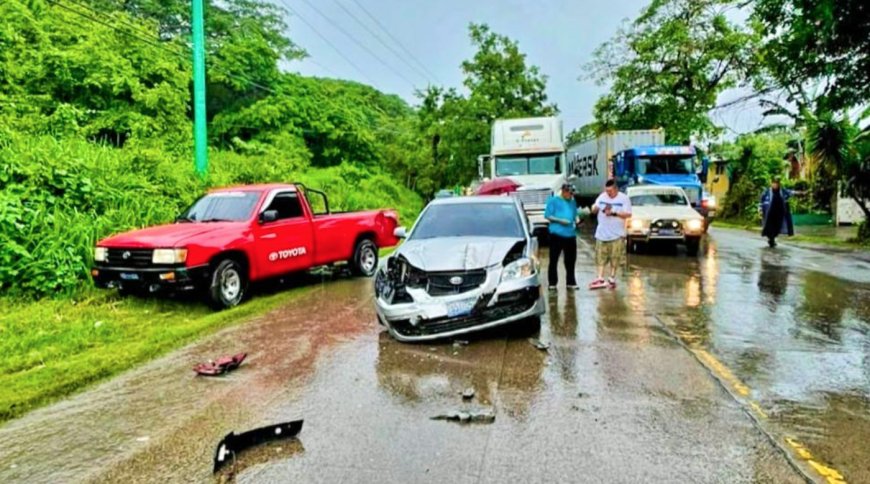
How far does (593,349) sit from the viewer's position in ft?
22.3

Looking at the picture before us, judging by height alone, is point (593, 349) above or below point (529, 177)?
below

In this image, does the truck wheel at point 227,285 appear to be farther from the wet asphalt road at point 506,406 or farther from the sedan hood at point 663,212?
the sedan hood at point 663,212

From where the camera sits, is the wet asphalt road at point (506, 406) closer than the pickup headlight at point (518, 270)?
Yes

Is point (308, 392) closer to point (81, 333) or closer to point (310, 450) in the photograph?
point (310, 450)

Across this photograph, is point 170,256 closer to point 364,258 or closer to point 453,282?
point 453,282

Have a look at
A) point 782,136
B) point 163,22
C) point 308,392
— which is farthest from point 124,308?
point 782,136

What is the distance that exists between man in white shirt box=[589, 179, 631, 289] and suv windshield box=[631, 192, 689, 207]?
7015mm

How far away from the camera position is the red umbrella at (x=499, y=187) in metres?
19.2

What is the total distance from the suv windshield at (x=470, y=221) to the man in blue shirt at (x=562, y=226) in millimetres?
1595

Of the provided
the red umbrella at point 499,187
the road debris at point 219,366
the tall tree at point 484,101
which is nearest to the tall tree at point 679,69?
the tall tree at point 484,101

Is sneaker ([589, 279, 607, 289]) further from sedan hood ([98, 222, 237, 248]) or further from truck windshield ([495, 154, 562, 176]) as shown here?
truck windshield ([495, 154, 562, 176])

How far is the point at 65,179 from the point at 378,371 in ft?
A: 26.8

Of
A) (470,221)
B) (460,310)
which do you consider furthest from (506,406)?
(470,221)

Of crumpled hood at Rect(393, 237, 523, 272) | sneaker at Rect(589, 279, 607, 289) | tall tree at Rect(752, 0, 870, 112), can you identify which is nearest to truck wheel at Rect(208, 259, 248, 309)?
crumpled hood at Rect(393, 237, 523, 272)
